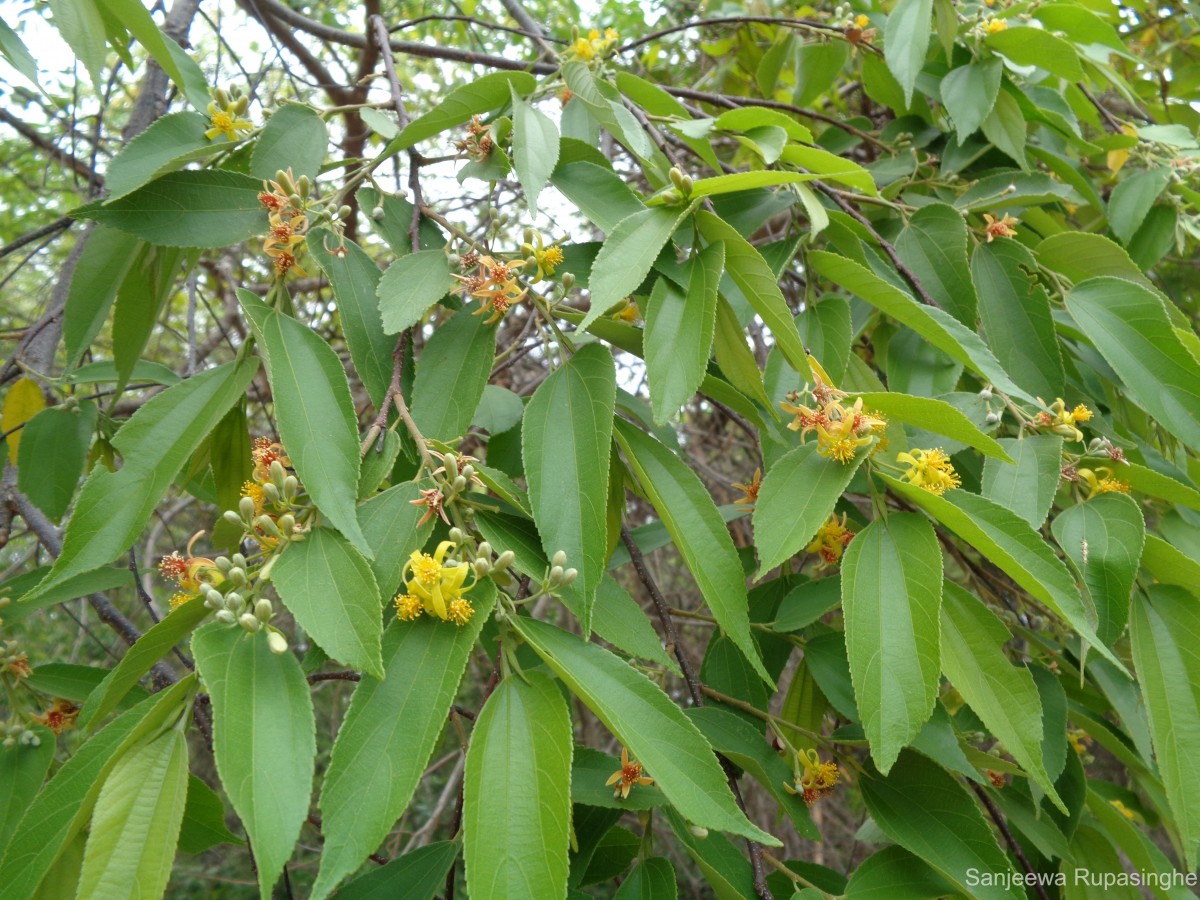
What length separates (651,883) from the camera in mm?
1050

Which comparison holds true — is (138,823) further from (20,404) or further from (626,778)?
(20,404)

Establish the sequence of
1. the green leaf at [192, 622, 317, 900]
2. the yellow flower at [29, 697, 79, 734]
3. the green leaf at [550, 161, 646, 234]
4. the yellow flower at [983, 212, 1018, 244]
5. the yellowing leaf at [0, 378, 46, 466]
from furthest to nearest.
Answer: the yellowing leaf at [0, 378, 46, 466] → the yellow flower at [983, 212, 1018, 244] → the yellow flower at [29, 697, 79, 734] → the green leaf at [550, 161, 646, 234] → the green leaf at [192, 622, 317, 900]

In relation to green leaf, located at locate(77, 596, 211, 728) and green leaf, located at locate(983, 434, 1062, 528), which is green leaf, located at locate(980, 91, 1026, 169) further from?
green leaf, located at locate(77, 596, 211, 728)

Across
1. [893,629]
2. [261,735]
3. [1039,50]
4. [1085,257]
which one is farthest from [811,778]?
[1039,50]

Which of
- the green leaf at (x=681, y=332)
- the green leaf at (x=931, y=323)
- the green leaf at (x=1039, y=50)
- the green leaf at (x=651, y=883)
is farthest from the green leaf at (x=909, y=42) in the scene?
the green leaf at (x=651, y=883)

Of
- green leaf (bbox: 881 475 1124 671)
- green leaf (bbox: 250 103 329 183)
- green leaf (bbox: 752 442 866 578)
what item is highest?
green leaf (bbox: 250 103 329 183)

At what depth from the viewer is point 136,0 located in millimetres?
969

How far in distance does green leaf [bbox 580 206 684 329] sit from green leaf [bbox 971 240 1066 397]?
60 centimetres

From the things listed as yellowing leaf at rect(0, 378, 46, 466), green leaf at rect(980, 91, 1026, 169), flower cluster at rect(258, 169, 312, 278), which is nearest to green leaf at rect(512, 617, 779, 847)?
flower cluster at rect(258, 169, 312, 278)

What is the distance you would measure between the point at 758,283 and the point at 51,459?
1.17 metres

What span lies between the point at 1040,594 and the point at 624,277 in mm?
457

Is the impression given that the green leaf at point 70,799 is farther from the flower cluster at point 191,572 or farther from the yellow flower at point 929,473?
the yellow flower at point 929,473

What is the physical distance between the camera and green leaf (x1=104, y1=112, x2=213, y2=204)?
94 cm

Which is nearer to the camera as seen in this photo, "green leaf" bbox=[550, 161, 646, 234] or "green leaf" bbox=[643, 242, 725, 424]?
"green leaf" bbox=[643, 242, 725, 424]
